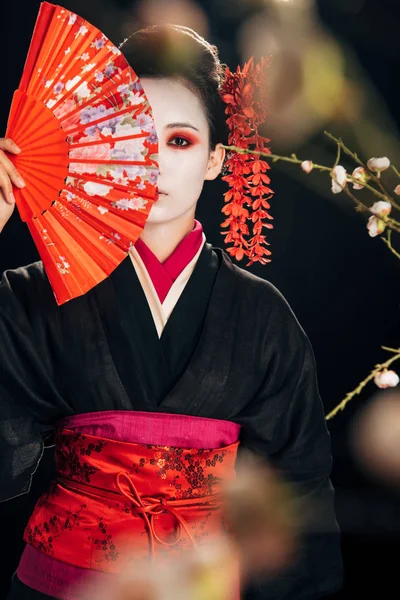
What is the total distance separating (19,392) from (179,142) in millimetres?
555

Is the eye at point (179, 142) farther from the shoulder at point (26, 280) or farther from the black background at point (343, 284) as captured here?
the black background at point (343, 284)

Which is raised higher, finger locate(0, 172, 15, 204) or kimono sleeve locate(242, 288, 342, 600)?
finger locate(0, 172, 15, 204)

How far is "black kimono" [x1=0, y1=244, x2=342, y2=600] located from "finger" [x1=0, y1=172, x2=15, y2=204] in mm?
220

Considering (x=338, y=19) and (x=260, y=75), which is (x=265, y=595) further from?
(x=338, y=19)

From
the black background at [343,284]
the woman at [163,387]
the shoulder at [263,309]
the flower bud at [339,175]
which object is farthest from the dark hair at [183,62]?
the flower bud at [339,175]

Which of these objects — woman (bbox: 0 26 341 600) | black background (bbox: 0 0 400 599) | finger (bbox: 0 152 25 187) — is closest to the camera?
finger (bbox: 0 152 25 187)

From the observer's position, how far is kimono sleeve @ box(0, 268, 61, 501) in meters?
1.54

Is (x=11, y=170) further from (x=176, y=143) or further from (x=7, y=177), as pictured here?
(x=176, y=143)

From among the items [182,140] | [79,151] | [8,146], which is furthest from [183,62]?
[8,146]

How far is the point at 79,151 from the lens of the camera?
148 cm

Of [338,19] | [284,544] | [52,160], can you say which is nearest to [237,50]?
[338,19]

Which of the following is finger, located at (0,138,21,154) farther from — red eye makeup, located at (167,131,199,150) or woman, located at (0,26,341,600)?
red eye makeup, located at (167,131,199,150)

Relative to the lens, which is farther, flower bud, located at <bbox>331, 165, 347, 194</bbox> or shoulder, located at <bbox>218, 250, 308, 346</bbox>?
shoulder, located at <bbox>218, 250, 308, 346</bbox>

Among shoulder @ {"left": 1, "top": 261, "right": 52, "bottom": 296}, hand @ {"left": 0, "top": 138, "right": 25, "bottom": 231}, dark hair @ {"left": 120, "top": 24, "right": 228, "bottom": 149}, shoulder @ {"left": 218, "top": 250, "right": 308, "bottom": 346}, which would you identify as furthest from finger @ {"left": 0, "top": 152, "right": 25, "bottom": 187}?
shoulder @ {"left": 218, "top": 250, "right": 308, "bottom": 346}
